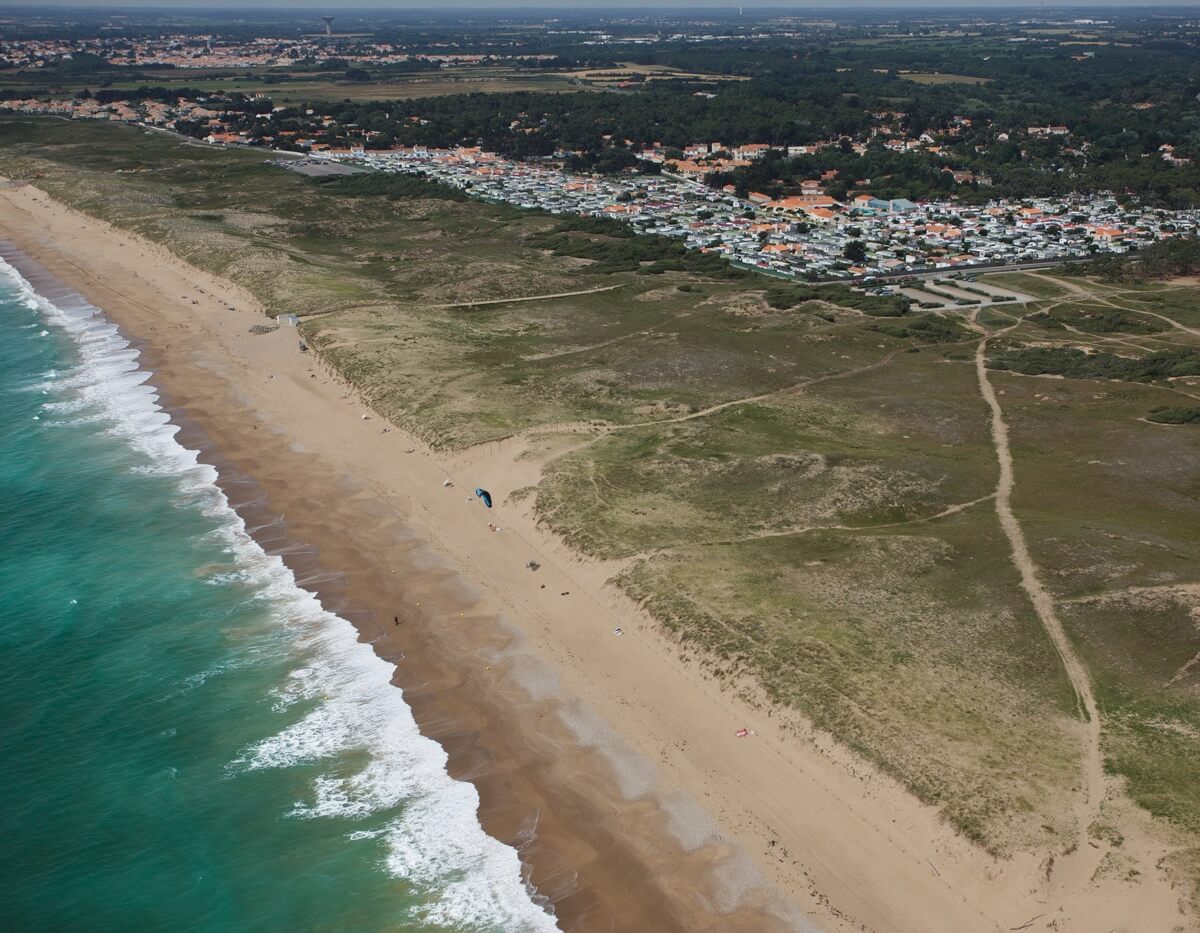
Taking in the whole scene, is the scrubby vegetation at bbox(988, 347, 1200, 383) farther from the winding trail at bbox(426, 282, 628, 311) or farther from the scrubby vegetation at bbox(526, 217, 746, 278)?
the winding trail at bbox(426, 282, 628, 311)

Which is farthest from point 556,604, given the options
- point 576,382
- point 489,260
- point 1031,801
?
point 489,260

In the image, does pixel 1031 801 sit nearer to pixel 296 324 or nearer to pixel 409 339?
pixel 409 339

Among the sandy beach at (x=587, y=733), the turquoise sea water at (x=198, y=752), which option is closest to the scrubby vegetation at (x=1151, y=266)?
the sandy beach at (x=587, y=733)

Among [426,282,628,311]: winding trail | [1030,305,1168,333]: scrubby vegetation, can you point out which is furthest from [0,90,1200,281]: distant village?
[426,282,628,311]: winding trail

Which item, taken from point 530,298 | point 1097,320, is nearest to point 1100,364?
point 1097,320

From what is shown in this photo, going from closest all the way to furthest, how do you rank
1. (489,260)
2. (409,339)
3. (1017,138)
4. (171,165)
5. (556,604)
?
(556,604)
(409,339)
(489,260)
(171,165)
(1017,138)

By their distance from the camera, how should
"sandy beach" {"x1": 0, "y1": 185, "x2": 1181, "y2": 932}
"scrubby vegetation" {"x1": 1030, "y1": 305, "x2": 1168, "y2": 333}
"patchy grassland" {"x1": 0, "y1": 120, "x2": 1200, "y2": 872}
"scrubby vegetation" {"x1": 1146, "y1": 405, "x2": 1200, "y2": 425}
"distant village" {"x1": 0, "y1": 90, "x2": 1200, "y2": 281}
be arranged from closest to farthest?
"sandy beach" {"x1": 0, "y1": 185, "x2": 1181, "y2": 932}
"patchy grassland" {"x1": 0, "y1": 120, "x2": 1200, "y2": 872}
"scrubby vegetation" {"x1": 1146, "y1": 405, "x2": 1200, "y2": 425}
"scrubby vegetation" {"x1": 1030, "y1": 305, "x2": 1168, "y2": 333}
"distant village" {"x1": 0, "y1": 90, "x2": 1200, "y2": 281}

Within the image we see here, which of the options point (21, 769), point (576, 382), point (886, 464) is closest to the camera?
point (21, 769)
